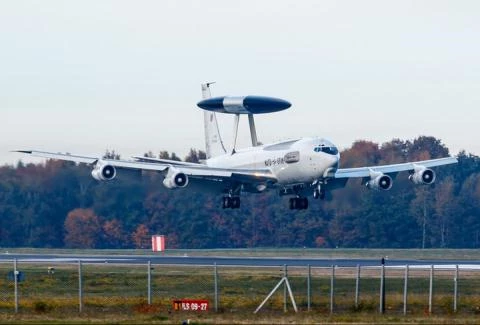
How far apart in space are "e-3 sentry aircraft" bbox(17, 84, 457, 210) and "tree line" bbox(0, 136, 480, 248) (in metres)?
3.44

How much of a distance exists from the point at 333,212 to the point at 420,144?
2755 centimetres

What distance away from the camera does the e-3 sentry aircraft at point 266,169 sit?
91125 mm

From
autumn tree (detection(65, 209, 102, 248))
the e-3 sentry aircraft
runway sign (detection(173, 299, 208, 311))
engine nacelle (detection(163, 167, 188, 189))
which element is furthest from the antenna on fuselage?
runway sign (detection(173, 299, 208, 311))

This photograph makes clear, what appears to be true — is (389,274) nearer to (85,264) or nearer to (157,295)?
(157,295)

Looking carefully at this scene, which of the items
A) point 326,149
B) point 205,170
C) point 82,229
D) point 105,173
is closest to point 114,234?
point 82,229

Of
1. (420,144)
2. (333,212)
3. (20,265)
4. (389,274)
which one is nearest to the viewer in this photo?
Result: (389,274)

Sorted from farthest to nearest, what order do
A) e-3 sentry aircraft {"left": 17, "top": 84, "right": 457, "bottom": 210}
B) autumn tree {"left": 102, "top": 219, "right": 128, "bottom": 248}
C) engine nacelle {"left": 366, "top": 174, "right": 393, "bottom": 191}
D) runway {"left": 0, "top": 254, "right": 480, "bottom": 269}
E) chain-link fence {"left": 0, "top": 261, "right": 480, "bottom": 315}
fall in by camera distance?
autumn tree {"left": 102, "top": 219, "right": 128, "bottom": 248}, engine nacelle {"left": 366, "top": 174, "right": 393, "bottom": 191}, e-3 sentry aircraft {"left": 17, "top": 84, "right": 457, "bottom": 210}, runway {"left": 0, "top": 254, "right": 480, "bottom": 269}, chain-link fence {"left": 0, "top": 261, "right": 480, "bottom": 315}

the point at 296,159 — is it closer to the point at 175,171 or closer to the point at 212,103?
the point at 175,171

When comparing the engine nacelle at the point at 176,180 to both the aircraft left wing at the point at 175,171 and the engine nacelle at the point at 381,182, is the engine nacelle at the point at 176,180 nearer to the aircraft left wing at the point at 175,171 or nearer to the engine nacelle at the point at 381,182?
the aircraft left wing at the point at 175,171

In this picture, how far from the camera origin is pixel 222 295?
6219 centimetres

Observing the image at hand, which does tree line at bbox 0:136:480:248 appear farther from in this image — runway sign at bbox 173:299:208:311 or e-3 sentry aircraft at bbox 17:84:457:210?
runway sign at bbox 173:299:208:311

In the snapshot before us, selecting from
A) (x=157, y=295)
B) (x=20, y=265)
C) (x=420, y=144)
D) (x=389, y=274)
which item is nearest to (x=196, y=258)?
(x=20, y=265)

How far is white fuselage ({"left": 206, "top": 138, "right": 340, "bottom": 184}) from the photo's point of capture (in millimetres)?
90125

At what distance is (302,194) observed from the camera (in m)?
96.4
